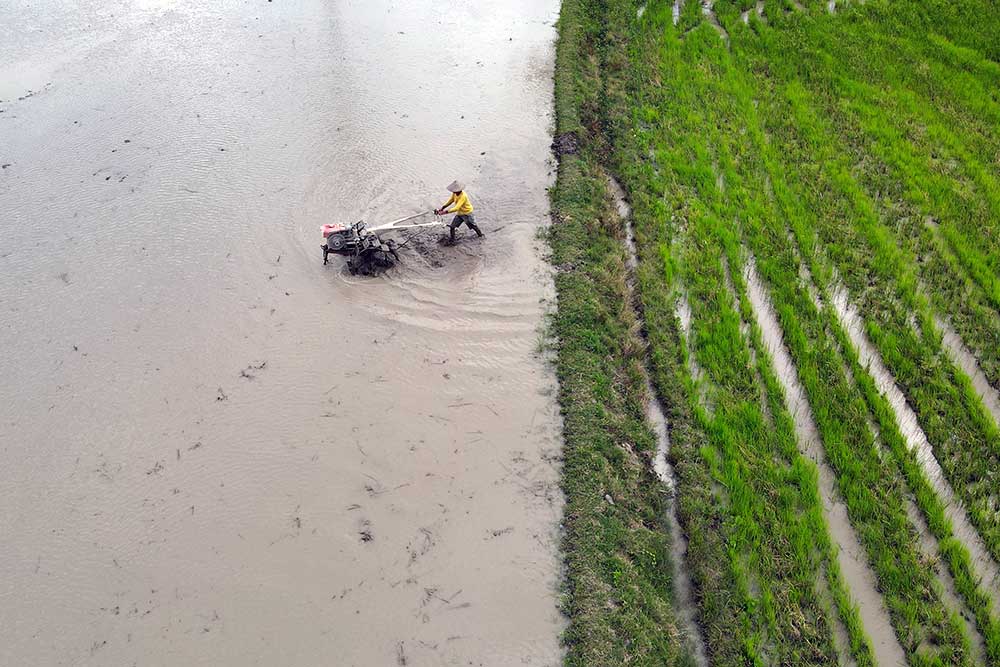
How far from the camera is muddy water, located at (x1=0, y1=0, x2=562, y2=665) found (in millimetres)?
4688

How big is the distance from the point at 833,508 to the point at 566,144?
5688 mm

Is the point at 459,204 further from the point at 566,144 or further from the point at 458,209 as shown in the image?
the point at 566,144

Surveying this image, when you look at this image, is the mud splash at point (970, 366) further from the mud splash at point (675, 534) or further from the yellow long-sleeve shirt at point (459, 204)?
the yellow long-sleeve shirt at point (459, 204)

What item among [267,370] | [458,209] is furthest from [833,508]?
[267,370]

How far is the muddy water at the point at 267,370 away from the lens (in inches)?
185

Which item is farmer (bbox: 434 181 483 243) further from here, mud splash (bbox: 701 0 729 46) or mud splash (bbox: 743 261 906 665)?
mud splash (bbox: 701 0 729 46)

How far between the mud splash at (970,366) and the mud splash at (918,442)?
610 mm

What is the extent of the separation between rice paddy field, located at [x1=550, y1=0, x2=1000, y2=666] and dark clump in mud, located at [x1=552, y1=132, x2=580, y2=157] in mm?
55

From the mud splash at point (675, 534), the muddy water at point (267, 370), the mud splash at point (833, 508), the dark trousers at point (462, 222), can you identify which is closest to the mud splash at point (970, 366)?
the mud splash at point (833, 508)

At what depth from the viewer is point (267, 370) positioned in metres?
6.27

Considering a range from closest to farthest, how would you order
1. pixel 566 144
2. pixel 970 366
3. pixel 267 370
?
pixel 970 366, pixel 267 370, pixel 566 144

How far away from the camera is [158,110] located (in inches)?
379

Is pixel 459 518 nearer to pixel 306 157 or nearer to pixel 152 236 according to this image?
pixel 152 236

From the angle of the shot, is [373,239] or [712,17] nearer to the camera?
[373,239]
